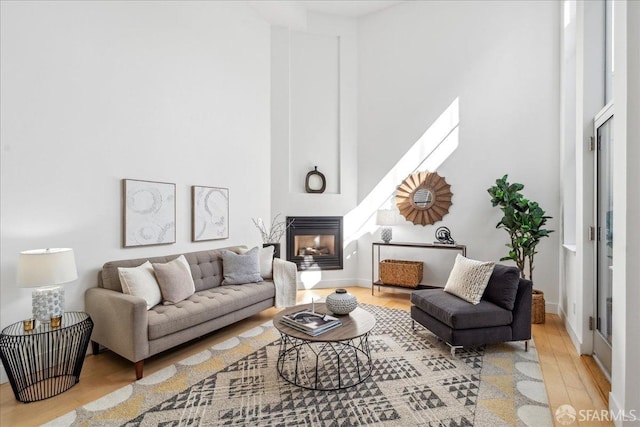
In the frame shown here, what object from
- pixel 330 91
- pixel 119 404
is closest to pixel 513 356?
pixel 119 404

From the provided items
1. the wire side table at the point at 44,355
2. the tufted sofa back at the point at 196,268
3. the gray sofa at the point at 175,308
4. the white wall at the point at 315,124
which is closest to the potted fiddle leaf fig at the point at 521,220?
the white wall at the point at 315,124

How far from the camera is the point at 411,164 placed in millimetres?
5312

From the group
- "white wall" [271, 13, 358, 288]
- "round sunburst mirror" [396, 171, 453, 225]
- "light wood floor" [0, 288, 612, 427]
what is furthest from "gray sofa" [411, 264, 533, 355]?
"white wall" [271, 13, 358, 288]

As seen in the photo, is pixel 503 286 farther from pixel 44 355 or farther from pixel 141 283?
pixel 44 355

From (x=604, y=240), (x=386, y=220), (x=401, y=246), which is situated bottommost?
(x=401, y=246)

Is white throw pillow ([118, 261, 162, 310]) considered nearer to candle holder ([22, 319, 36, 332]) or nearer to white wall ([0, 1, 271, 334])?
white wall ([0, 1, 271, 334])

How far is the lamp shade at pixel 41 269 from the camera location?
7.90 ft

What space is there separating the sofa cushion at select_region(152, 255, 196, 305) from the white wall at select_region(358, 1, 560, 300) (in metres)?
3.14

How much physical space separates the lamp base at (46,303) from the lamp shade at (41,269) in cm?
16

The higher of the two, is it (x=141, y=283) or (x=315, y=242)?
(x=315, y=242)

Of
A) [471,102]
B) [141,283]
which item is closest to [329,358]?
[141,283]

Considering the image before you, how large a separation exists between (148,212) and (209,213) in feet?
2.82

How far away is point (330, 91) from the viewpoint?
5.73m

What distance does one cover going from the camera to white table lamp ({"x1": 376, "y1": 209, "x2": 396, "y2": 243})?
5094 mm
